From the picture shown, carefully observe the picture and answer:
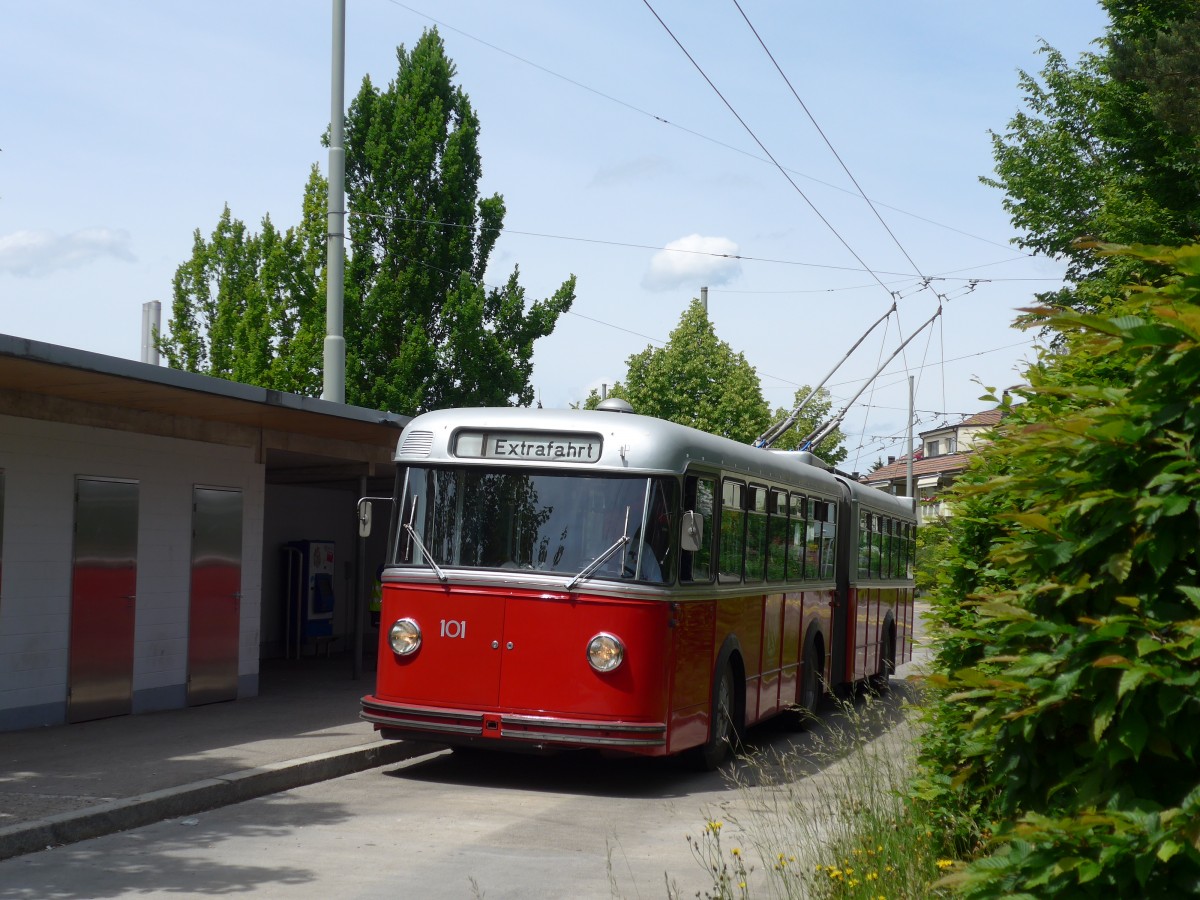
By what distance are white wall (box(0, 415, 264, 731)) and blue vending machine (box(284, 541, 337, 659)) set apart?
582 centimetres

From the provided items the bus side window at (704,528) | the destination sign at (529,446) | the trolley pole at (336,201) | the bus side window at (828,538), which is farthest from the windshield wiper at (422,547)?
the trolley pole at (336,201)

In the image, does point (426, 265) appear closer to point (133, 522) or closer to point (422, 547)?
point (133, 522)

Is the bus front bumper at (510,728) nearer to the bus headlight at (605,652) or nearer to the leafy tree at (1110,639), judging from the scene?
the bus headlight at (605,652)

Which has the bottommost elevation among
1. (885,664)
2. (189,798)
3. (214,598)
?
(885,664)

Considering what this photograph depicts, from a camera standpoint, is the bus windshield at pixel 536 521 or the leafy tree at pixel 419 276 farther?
the leafy tree at pixel 419 276

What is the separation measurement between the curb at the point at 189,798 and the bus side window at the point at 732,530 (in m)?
3.19

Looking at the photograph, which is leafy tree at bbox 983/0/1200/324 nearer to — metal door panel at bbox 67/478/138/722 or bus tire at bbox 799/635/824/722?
bus tire at bbox 799/635/824/722

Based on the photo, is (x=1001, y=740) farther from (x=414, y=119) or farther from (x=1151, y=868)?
(x=414, y=119)

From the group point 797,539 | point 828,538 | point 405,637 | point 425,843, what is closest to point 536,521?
point 405,637

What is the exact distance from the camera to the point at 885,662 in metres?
21.0

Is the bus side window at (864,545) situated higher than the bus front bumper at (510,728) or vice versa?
the bus side window at (864,545)

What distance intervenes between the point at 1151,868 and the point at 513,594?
7979mm

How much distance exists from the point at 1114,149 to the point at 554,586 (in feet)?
62.1

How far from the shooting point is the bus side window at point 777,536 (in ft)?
45.2
